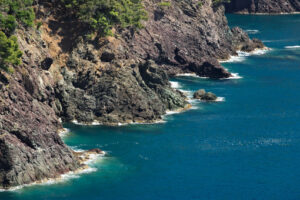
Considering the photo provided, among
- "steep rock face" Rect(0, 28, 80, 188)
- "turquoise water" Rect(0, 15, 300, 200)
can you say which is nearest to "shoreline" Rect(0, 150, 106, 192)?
"steep rock face" Rect(0, 28, 80, 188)

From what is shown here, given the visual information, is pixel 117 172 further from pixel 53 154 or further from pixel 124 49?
pixel 124 49

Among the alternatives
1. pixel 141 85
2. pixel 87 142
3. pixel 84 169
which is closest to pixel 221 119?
pixel 141 85

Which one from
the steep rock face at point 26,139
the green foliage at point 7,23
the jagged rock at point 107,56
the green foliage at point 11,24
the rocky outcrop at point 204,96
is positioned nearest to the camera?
the steep rock face at point 26,139

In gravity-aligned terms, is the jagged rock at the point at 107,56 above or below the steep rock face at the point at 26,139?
above

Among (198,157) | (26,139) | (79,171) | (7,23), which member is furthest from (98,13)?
(26,139)

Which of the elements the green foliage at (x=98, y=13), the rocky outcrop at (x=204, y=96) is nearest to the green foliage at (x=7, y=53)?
the green foliage at (x=98, y=13)

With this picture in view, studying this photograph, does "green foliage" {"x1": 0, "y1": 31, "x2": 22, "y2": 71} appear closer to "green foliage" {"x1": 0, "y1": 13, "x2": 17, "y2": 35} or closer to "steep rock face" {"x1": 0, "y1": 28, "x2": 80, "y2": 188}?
"steep rock face" {"x1": 0, "y1": 28, "x2": 80, "y2": 188}

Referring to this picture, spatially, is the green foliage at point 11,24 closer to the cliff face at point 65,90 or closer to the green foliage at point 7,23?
the green foliage at point 7,23
